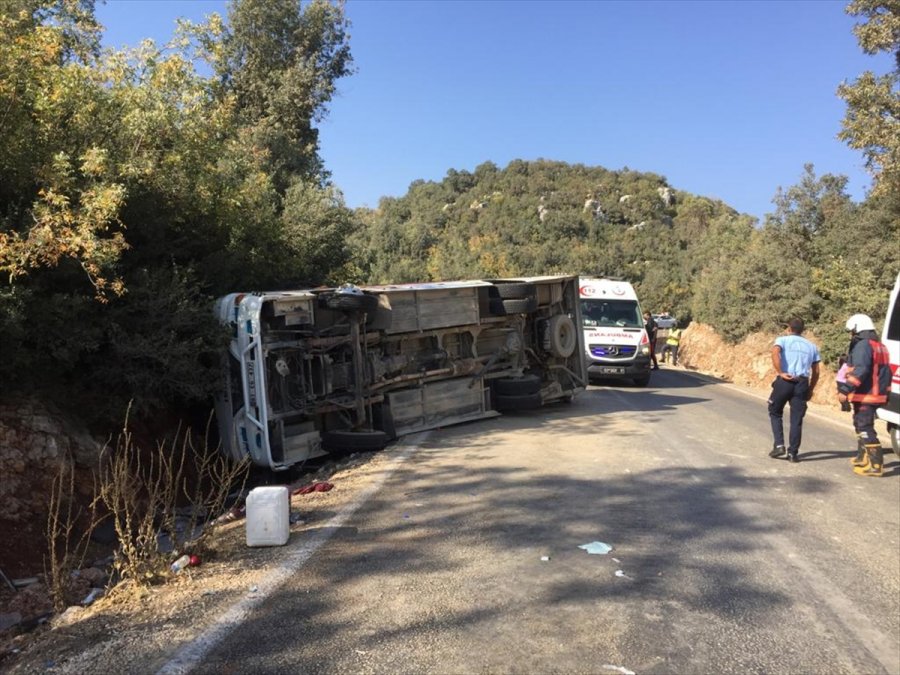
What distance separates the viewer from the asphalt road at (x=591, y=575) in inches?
123

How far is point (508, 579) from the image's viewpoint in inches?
156

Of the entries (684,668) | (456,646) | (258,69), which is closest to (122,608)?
(456,646)

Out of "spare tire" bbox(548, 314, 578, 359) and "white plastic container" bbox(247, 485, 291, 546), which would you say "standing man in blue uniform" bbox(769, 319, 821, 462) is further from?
"white plastic container" bbox(247, 485, 291, 546)

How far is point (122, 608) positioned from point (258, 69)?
2269 cm

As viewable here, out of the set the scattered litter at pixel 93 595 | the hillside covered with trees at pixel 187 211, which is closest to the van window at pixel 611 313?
the hillside covered with trees at pixel 187 211

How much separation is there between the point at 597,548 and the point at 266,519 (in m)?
2.38

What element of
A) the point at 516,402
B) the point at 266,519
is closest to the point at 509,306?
the point at 516,402

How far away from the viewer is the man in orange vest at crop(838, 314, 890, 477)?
24.6 ft

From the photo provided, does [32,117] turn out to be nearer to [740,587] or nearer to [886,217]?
[740,587]

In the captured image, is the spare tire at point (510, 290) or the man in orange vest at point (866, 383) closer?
the man in orange vest at point (866, 383)

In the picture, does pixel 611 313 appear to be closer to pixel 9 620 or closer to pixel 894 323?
pixel 894 323

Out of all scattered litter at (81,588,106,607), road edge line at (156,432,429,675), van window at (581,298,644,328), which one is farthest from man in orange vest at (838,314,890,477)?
van window at (581,298,644,328)

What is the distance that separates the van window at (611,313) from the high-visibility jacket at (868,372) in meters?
8.37

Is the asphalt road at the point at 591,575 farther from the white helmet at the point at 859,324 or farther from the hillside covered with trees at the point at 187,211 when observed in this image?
the hillside covered with trees at the point at 187,211
